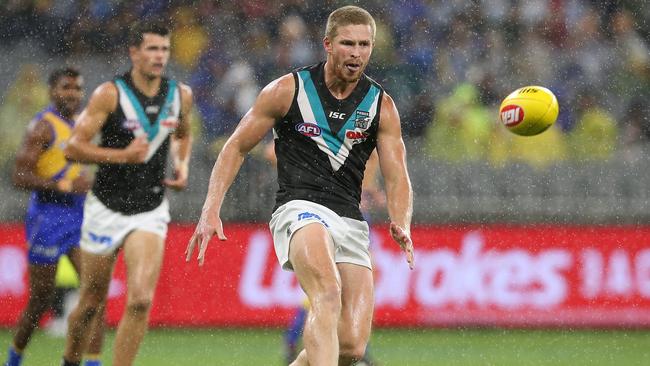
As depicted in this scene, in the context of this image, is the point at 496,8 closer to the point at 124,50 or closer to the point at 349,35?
the point at 124,50

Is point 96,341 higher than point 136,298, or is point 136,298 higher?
point 136,298

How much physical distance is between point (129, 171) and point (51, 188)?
1601mm

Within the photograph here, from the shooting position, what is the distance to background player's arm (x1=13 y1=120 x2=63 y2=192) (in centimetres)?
912

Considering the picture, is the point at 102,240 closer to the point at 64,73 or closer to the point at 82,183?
the point at 82,183

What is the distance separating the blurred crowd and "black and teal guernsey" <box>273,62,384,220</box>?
6686mm

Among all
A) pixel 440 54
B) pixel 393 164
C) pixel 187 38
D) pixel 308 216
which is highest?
pixel 187 38

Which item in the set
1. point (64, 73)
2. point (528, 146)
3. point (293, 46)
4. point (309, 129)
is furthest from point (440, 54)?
point (309, 129)

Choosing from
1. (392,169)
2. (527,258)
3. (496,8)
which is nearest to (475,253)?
(527,258)

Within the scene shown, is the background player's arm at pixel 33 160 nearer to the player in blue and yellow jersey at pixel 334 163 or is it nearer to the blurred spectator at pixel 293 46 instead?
the player in blue and yellow jersey at pixel 334 163

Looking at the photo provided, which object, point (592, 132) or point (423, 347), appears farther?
point (592, 132)

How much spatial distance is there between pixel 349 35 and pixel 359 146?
62cm

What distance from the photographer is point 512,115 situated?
7.34 m

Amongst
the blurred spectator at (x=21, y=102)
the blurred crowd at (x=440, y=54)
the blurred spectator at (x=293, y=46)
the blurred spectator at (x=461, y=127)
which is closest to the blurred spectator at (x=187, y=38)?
the blurred crowd at (x=440, y=54)

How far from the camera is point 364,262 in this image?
20.9ft
